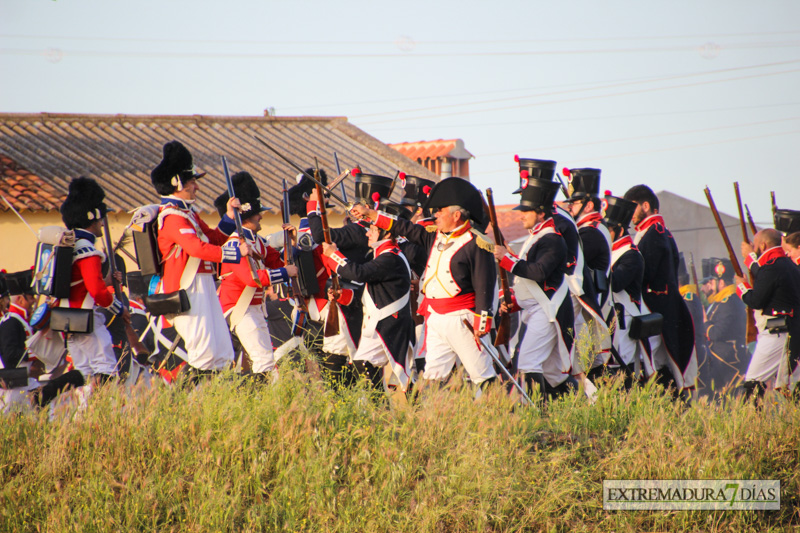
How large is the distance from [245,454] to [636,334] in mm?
5209

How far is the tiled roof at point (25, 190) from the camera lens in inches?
528

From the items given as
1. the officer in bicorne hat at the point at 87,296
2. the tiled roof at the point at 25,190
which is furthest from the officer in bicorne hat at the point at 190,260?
the tiled roof at the point at 25,190

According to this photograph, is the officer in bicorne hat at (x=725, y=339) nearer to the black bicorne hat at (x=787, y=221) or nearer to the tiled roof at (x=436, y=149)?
the black bicorne hat at (x=787, y=221)

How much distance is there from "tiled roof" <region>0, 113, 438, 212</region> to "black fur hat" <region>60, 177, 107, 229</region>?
292 inches

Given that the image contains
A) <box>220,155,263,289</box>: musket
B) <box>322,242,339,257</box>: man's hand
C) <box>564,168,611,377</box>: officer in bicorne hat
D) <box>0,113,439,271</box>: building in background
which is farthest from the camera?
<box>0,113,439,271</box>: building in background

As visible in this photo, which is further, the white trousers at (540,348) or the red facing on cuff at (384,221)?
the white trousers at (540,348)

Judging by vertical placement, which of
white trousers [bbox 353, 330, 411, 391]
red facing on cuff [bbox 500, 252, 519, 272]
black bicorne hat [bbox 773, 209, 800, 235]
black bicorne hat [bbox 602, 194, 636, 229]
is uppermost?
black bicorne hat [bbox 602, 194, 636, 229]

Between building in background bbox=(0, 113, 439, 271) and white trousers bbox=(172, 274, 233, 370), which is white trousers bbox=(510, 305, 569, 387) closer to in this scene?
white trousers bbox=(172, 274, 233, 370)

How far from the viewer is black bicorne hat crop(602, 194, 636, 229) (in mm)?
8852

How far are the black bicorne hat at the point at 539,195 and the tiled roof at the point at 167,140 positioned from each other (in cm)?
906

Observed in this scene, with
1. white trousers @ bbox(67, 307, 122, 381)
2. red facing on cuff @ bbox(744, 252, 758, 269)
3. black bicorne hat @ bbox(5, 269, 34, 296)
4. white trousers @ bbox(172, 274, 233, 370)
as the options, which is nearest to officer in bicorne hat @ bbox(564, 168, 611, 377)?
red facing on cuff @ bbox(744, 252, 758, 269)

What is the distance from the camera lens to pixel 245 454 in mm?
4531

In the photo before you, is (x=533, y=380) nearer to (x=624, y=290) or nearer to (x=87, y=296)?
(x=624, y=290)

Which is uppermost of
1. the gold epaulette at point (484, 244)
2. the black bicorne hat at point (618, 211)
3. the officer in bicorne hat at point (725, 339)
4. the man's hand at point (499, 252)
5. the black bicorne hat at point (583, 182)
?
the black bicorne hat at point (583, 182)
